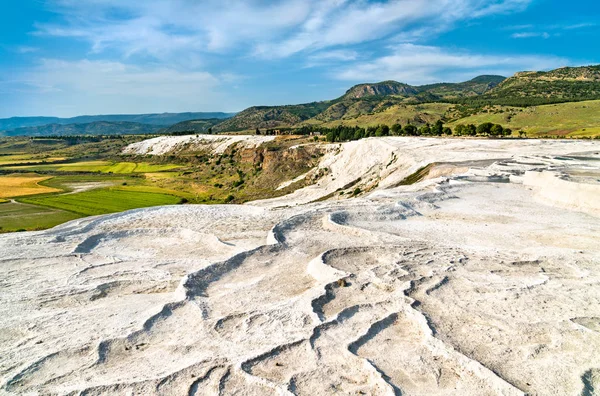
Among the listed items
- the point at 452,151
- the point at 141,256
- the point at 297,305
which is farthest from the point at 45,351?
the point at 452,151

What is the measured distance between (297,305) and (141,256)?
8521 mm

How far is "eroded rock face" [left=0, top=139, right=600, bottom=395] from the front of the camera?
27.3ft

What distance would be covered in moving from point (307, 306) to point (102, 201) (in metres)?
54.4

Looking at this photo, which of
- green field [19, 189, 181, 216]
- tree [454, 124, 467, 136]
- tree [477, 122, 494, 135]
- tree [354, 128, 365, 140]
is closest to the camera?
green field [19, 189, 181, 216]

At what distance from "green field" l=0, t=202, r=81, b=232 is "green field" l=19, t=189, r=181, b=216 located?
219 centimetres

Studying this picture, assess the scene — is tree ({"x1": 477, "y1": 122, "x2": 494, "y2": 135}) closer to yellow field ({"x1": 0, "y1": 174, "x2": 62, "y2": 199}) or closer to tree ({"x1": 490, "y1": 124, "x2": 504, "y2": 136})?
tree ({"x1": 490, "y1": 124, "x2": 504, "y2": 136})

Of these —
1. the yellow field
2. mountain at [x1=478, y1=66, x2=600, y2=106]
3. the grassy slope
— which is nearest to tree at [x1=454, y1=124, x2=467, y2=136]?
the grassy slope

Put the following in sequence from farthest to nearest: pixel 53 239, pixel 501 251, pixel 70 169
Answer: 1. pixel 70 169
2. pixel 53 239
3. pixel 501 251

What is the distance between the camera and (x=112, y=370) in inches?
340

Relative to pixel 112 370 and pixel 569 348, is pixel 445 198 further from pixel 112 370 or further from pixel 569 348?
pixel 112 370

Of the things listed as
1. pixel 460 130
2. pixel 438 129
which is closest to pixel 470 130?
pixel 460 130

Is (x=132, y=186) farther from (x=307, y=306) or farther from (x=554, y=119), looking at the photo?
(x=554, y=119)

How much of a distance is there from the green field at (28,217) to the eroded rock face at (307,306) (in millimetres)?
21235

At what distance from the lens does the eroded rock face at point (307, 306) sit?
832 cm
